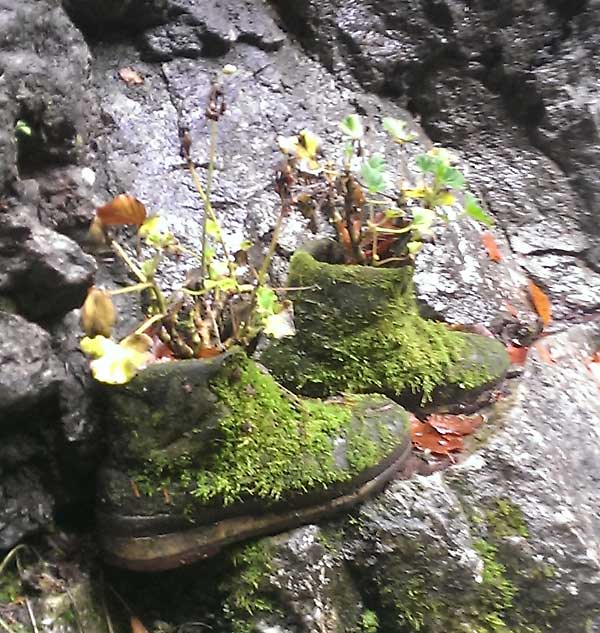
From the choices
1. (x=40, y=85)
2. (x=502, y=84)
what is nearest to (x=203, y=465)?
(x=40, y=85)

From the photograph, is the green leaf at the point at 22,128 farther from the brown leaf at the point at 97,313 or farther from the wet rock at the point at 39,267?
the brown leaf at the point at 97,313

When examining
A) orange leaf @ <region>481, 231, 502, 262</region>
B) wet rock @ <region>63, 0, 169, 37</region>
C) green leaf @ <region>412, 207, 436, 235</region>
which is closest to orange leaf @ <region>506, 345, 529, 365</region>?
orange leaf @ <region>481, 231, 502, 262</region>

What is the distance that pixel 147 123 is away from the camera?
96.4 inches

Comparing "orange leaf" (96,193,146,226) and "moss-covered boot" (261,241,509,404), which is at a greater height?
"orange leaf" (96,193,146,226)

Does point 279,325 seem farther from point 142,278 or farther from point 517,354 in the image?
point 517,354

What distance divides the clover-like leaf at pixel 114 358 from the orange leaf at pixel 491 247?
176 cm

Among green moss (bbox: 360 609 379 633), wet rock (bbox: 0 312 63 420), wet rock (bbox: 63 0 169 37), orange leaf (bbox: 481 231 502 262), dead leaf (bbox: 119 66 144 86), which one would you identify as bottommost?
green moss (bbox: 360 609 379 633)

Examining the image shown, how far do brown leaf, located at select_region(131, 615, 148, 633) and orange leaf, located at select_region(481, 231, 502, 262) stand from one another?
1.83m

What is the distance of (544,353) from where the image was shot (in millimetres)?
2512

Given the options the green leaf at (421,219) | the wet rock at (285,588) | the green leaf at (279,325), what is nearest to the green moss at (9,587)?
the wet rock at (285,588)

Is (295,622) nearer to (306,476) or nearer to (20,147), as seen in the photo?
(306,476)

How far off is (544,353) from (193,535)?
148 cm

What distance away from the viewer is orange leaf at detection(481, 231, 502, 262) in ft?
9.13

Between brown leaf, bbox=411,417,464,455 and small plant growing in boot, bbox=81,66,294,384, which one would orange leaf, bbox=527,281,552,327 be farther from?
small plant growing in boot, bbox=81,66,294,384
